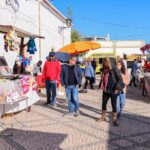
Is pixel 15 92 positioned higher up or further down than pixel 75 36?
further down

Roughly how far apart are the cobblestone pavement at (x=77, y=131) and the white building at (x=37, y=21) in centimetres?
595

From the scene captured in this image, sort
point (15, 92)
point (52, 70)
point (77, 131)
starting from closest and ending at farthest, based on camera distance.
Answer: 1. point (77, 131)
2. point (15, 92)
3. point (52, 70)

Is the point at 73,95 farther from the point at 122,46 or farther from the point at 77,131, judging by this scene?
the point at 122,46

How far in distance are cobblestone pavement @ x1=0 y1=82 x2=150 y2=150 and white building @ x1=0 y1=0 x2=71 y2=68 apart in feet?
19.5

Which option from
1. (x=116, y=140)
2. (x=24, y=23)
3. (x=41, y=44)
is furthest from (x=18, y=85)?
(x=41, y=44)

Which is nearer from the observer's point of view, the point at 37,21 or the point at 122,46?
the point at 37,21

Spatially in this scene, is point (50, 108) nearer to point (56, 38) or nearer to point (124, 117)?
point (124, 117)

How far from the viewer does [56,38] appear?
93.5ft

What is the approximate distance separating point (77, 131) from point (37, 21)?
48.0 ft

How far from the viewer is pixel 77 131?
8.44 m

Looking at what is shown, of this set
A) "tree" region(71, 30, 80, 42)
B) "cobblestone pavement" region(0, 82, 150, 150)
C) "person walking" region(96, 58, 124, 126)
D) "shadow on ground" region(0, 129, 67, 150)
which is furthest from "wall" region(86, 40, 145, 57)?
"shadow on ground" region(0, 129, 67, 150)

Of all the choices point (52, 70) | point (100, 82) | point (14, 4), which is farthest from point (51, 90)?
point (14, 4)

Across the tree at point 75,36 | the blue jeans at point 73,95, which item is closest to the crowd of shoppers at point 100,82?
the blue jeans at point 73,95

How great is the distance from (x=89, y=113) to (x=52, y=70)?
213 centimetres
